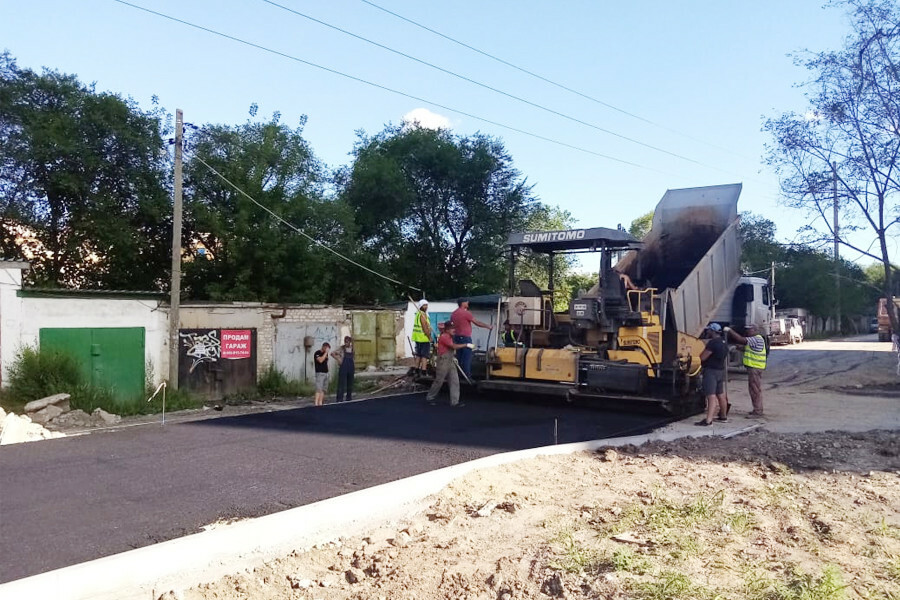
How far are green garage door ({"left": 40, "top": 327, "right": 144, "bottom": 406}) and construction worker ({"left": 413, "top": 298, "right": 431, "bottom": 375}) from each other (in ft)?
18.7

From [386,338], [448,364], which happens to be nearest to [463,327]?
[448,364]

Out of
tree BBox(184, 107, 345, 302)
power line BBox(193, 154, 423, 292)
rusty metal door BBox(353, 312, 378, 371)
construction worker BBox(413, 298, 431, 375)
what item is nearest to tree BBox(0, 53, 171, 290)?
tree BBox(184, 107, 345, 302)

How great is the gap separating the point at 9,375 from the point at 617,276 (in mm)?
10633

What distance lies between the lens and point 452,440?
8102 millimetres

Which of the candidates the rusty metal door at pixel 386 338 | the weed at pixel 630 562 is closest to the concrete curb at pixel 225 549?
→ the weed at pixel 630 562

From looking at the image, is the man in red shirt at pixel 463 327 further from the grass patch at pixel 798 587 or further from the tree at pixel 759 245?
the tree at pixel 759 245

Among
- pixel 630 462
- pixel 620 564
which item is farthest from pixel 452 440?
pixel 620 564

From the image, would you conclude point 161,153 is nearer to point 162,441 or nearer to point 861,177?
point 162,441

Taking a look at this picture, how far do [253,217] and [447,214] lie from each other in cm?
1336

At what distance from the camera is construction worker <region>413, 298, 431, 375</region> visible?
42.1ft

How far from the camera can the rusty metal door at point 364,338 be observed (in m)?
23.0

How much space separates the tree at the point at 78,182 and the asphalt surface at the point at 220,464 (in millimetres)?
13993

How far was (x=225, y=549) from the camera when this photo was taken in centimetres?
446

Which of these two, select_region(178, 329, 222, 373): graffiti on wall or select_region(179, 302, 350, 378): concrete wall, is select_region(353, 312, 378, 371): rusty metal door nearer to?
select_region(179, 302, 350, 378): concrete wall
